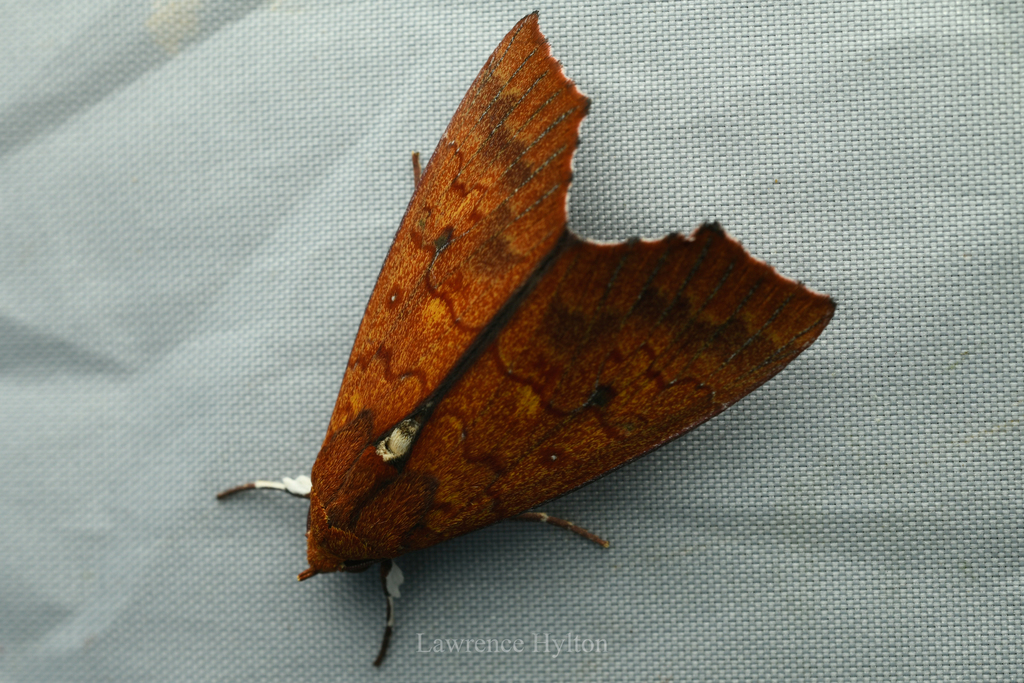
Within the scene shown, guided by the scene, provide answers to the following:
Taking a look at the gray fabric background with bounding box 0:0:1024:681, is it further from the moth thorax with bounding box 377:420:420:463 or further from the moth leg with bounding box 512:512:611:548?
the moth thorax with bounding box 377:420:420:463

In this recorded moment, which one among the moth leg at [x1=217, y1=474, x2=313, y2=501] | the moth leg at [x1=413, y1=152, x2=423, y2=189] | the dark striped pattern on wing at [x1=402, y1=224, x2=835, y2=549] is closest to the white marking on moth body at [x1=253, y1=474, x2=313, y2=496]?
the moth leg at [x1=217, y1=474, x2=313, y2=501]

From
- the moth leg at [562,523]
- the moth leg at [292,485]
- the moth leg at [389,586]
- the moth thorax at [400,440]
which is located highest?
the moth thorax at [400,440]

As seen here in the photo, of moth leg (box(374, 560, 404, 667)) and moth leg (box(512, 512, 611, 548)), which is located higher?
moth leg (box(512, 512, 611, 548))

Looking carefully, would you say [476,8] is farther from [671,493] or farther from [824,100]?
[671,493]

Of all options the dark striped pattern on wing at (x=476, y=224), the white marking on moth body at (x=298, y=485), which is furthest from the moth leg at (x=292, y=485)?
the dark striped pattern on wing at (x=476, y=224)

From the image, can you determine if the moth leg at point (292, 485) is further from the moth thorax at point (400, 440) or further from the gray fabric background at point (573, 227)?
the moth thorax at point (400, 440)

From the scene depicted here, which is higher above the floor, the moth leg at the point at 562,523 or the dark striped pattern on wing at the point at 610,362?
the dark striped pattern on wing at the point at 610,362

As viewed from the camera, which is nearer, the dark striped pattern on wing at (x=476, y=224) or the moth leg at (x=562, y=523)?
the dark striped pattern on wing at (x=476, y=224)
